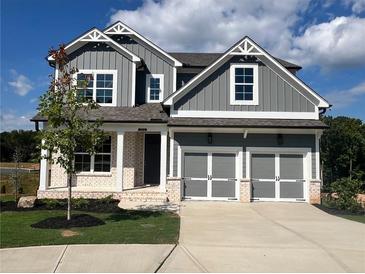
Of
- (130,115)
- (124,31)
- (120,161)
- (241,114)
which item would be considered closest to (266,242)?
(241,114)

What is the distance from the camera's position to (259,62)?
17.7m

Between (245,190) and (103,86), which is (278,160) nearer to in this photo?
(245,190)

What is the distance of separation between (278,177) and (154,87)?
7.64 m

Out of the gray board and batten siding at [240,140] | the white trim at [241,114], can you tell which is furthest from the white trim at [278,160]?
the white trim at [241,114]

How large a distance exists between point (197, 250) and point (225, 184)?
9170mm

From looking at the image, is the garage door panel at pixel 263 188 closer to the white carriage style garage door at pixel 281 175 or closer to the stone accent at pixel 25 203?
the white carriage style garage door at pixel 281 175

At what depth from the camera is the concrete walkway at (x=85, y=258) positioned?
22.8ft

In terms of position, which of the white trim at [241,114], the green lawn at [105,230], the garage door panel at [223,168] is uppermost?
the white trim at [241,114]

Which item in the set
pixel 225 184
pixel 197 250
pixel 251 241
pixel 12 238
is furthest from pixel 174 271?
pixel 225 184

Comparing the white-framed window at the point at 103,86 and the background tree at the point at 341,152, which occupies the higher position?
the white-framed window at the point at 103,86

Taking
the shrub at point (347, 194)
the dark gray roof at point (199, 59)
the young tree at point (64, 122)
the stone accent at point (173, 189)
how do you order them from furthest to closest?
the dark gray roof at point (199, 59) → the stone accent at point (173, 189) → the shrub at point (347, 194) → the young tree at point (64, 122)

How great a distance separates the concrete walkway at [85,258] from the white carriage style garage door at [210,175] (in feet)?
29.0

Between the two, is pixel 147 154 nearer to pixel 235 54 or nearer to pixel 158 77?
pixel 158 77

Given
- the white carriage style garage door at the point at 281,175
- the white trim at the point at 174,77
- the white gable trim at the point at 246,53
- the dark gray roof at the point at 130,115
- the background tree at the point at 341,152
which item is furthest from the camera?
the background tree at the point at 341,152
